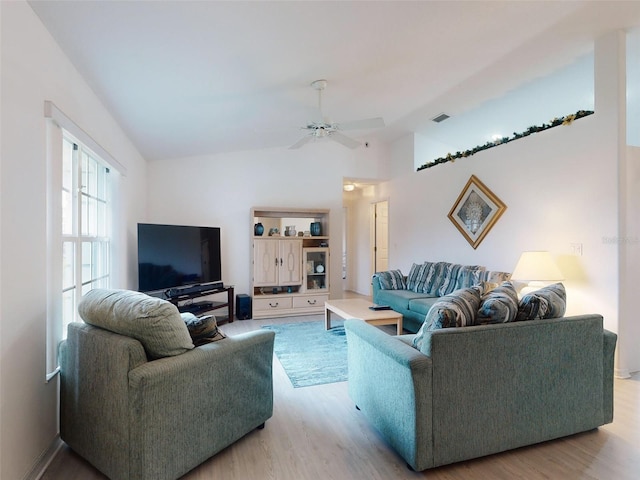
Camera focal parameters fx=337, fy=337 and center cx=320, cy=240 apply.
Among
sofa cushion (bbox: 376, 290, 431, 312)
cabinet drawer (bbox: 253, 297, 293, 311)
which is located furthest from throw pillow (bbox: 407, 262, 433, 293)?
cabinet drawer (bbox: 253, 297, 293, 311)

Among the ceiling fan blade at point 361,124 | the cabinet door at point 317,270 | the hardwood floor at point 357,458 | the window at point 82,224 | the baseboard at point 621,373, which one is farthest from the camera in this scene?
the cabinet door at point 317,270

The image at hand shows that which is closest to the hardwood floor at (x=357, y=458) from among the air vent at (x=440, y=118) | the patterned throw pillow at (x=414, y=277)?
the patterned throw pillow at (x=414, y=277)

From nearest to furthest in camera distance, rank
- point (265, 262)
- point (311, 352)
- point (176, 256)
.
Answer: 1. point (311, 352)
2. point (176, 256)
3. point (265, 262)

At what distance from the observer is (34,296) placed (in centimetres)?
173

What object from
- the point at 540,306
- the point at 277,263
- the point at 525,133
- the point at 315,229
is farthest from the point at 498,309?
the point at 315,229

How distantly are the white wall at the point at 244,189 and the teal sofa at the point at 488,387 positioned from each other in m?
3.92

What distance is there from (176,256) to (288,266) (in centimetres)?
174

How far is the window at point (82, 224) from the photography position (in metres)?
2.31

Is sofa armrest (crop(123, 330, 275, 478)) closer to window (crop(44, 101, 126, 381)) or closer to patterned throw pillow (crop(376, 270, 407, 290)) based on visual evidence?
window (crop(44, 101, 126, 381))

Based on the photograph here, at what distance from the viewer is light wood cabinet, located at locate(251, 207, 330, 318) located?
532 centimetres

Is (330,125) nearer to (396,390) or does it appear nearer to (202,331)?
(202,331)

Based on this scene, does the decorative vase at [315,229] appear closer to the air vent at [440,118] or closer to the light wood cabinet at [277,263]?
the light wood cabinet at [277,263]

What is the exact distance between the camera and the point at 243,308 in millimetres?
5129

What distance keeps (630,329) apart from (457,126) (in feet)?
11.9
